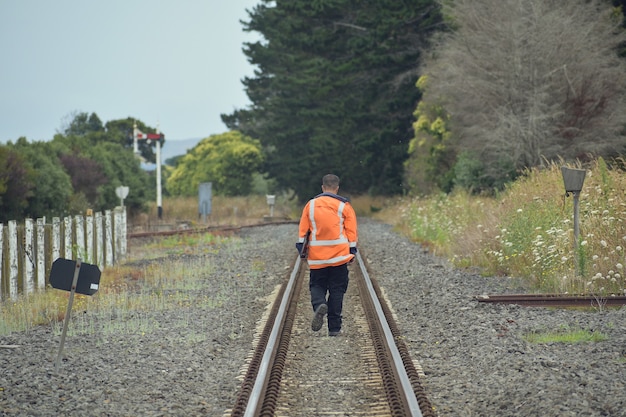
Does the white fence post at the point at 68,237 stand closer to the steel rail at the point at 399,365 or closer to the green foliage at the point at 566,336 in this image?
the steel rail at the point at 399,365

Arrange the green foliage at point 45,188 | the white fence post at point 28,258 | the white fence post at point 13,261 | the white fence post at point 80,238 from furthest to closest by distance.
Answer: the green foliage at point 45,188, the white fence post at point 80,238, the white fence post at point 28,258, the white fence post at point 13,261

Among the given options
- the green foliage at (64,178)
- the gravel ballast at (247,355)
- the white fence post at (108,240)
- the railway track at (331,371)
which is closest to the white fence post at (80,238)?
the white fence post at (108,240)

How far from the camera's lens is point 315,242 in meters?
10.7

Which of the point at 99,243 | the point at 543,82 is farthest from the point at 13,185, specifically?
the point at 543,82

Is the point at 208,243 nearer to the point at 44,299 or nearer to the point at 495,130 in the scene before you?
the point at 495,130

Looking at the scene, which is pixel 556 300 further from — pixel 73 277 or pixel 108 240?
pixel 108 240

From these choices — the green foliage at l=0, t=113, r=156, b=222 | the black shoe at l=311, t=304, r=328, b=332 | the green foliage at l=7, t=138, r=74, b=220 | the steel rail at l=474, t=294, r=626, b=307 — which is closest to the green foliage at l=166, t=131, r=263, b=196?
the green foliage at l=0, t=113, r=156, b=222

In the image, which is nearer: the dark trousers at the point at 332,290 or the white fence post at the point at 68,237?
the dark trousers at the point at 332,290

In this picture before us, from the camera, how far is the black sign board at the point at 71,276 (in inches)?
373

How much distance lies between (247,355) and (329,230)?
1862 millimetres

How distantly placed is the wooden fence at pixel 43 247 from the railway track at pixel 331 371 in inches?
161

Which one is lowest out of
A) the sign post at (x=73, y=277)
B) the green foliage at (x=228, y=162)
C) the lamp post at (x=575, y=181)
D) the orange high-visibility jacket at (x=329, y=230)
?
the sign post at (x=73, y=277)

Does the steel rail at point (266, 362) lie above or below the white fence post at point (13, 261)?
below

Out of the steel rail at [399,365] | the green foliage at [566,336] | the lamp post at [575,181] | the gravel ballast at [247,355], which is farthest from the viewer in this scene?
the lamp post at [575,181]
